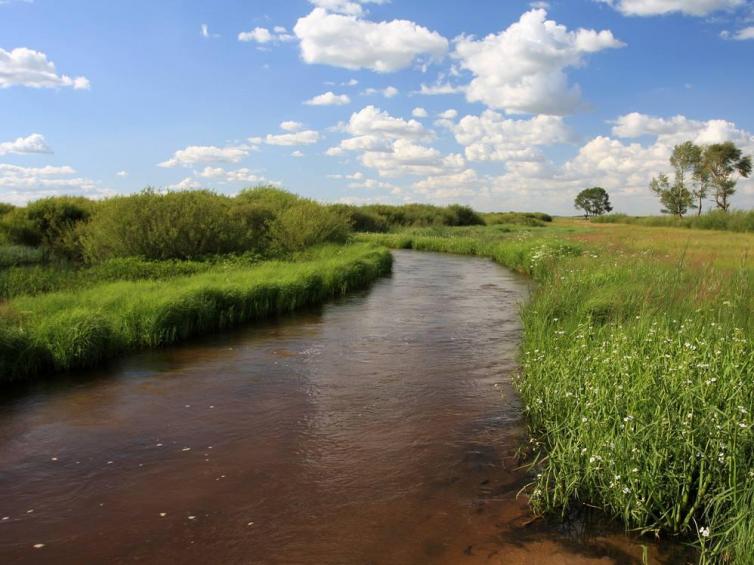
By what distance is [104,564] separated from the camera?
5074 mm

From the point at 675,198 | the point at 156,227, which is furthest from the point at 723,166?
the point at 156,227

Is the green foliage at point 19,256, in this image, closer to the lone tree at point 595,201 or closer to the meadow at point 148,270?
the meadow at point 148,270

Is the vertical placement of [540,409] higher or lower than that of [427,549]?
higher

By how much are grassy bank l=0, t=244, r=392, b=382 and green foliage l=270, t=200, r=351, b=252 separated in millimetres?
8752

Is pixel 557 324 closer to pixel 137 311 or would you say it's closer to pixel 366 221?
pixel 137 311

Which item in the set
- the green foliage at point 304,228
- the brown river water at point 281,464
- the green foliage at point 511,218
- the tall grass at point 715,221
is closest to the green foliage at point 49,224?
the green foliage at point 304,228

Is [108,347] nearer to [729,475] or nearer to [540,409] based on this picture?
[540,409]

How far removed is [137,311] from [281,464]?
7.21m

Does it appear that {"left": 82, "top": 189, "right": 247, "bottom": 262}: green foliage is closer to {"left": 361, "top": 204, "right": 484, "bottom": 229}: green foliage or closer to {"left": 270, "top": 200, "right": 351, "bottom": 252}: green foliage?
{"left": 270, "top": 200, "right": 351, "bottom": 252}: green foliage

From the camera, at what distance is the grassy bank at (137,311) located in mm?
10359

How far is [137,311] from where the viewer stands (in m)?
12.7

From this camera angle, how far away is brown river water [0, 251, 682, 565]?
5.32m

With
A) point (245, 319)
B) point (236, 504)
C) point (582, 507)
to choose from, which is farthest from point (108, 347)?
point (582, 507)

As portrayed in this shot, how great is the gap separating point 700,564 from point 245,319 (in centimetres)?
1251
